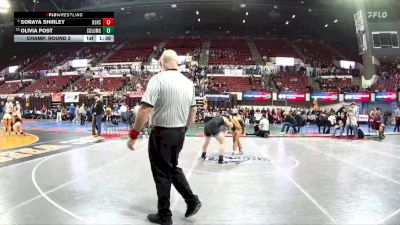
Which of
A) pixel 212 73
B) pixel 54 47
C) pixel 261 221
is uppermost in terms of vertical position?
pixel 54 47

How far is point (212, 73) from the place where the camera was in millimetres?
33031

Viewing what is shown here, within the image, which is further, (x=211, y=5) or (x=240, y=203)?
(x=211, y=5)

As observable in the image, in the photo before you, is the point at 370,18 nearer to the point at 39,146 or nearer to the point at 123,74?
the point at 39,146

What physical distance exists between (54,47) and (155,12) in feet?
52.0

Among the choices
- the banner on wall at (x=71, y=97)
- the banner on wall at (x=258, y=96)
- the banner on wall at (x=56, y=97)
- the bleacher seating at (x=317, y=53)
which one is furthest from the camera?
the bleacher seating at (x=317, y=53)

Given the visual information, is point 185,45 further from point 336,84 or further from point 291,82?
point 336,84

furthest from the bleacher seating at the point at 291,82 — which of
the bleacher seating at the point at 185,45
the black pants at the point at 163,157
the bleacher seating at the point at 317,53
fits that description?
the black pants at the point at 163,157

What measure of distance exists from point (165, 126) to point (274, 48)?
3774cm

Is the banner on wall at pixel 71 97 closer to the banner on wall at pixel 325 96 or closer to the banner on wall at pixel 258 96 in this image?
the banner on wall at pixel 258 96

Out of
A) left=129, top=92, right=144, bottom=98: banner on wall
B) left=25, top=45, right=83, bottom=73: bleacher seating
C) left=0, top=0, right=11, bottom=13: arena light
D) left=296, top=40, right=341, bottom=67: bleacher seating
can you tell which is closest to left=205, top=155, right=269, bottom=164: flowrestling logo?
left=129, top=92, right=144, bottom=98: banner on wall

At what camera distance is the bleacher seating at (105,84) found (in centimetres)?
3275

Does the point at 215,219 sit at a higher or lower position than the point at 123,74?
lower

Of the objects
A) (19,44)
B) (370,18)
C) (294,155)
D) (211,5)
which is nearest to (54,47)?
(19,44)
